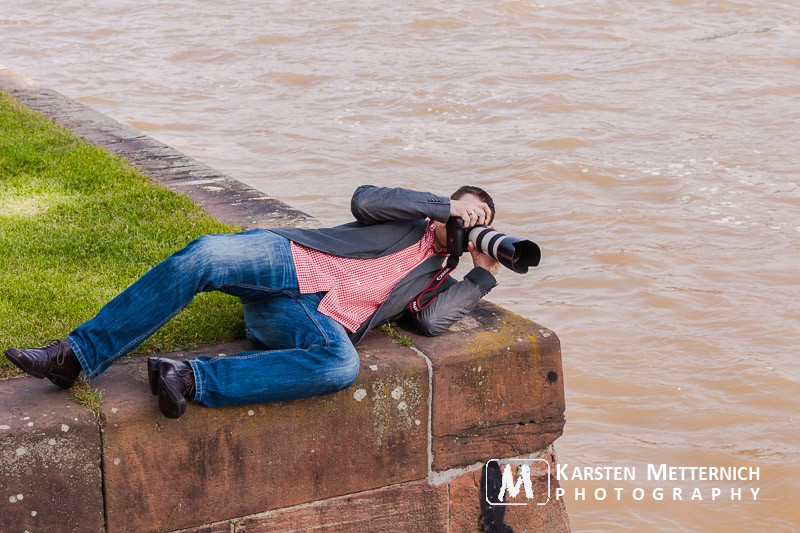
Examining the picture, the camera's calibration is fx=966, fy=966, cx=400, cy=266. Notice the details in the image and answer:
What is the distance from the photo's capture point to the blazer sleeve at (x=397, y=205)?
3.29 meters

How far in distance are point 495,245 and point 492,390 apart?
0.49 metres

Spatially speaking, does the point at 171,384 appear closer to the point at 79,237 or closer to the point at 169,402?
the point at 169,402

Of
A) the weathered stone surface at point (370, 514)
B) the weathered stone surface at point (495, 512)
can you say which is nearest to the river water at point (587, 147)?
the weathered stone surface at point (495, 512)

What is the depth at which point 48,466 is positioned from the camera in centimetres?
265

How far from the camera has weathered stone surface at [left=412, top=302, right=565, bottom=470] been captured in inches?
126

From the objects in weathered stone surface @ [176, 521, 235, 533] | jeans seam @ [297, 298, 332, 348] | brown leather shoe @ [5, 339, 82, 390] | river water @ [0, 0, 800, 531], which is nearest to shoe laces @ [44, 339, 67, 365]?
brown leather shoe @ [5, 339, 82, 390]

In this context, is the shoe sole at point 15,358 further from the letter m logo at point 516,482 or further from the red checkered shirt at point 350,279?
the letter m logo at point 516,482

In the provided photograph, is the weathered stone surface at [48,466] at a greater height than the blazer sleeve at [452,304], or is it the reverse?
the blazer sleeve at [452,304]

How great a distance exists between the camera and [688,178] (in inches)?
355

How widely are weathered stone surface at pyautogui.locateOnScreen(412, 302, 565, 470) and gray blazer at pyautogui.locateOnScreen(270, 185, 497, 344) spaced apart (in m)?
0.09

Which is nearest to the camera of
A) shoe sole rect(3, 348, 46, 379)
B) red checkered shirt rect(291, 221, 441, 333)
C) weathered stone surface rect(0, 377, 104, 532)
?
weathered stone surface rect(0, 377, 104, 532)

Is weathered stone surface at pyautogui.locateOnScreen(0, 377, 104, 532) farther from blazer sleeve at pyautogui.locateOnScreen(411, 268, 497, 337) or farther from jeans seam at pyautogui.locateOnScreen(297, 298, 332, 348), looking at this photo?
blazer sleeve at pyautogui.locateOnScreen(411, 268, 497, 337)

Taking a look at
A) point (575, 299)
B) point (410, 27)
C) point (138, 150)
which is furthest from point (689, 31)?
point (138, 150)

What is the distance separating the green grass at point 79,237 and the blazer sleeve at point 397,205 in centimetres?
58
